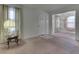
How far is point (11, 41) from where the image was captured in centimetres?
200

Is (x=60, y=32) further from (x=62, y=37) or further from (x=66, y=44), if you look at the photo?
(x=66, y=44)

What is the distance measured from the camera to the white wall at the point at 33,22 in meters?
2.03

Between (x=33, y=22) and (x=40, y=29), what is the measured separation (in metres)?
0.19

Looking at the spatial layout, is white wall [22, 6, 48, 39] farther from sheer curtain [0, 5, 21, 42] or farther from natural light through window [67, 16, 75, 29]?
natural light through window [67, 16, 75, 29]

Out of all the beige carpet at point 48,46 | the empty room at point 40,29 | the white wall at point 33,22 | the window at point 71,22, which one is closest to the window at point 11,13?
the empty room at point 40,29

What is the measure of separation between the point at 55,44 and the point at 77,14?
68 cm

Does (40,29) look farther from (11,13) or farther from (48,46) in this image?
(11,13)

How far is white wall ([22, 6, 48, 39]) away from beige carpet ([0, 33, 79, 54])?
0.38ft

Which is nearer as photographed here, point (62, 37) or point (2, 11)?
point (2, 11)

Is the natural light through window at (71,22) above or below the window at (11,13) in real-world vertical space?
below

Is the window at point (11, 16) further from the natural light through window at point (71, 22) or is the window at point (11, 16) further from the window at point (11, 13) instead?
the natural light through window at point (71, 22)
